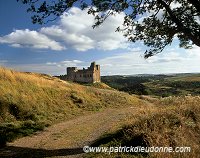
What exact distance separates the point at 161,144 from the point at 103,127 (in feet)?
34.2

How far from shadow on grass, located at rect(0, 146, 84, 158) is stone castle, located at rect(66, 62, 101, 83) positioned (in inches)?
3747

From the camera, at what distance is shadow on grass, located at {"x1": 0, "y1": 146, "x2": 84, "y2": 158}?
13258 millimetres

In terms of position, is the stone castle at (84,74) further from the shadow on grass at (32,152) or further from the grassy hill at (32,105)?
the shadow on grass at (32,152)

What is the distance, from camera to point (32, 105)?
27.0 meters

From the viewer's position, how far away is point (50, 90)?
33.5 m

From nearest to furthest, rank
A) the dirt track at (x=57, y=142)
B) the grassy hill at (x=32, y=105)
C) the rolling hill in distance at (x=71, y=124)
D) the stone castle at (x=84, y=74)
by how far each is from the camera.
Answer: the rolling hill in distance at (x=71, y=124), the dirt track at (x=57, y=142), the grassy hill at (x=32, y=105), the stone castle at (x=84, y=74)

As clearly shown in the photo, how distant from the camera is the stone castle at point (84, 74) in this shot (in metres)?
111

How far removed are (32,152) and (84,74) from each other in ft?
325

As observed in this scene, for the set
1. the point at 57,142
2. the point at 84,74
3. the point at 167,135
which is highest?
the point at 84,74

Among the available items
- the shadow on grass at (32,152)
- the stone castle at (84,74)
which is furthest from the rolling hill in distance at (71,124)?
the stone castle at (84,74)

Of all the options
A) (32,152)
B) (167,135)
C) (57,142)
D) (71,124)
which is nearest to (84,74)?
(71,124)

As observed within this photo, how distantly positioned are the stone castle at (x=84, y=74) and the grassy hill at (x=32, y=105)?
72.1 meters

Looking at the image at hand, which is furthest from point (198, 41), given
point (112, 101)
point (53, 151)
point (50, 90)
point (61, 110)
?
point (112, 101)

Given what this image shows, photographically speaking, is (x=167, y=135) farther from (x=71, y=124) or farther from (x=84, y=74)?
(x=84, y=74)
